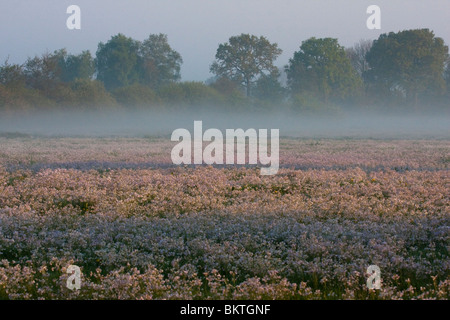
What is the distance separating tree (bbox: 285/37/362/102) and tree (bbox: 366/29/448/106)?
18.5 feet

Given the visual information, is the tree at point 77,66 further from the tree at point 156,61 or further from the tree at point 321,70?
the tree at point 321,70

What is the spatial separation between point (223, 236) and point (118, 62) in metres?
91.6

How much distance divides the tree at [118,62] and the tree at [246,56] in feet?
54.7

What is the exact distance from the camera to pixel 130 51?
95.9m

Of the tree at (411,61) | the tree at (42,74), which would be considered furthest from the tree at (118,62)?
the tree at (411,61)

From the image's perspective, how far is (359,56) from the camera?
341 feet

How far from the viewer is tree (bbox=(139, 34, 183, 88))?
9656cm

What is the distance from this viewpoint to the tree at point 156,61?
96562mm

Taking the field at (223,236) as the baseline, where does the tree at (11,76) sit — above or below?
above
